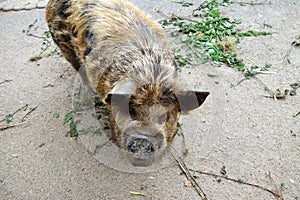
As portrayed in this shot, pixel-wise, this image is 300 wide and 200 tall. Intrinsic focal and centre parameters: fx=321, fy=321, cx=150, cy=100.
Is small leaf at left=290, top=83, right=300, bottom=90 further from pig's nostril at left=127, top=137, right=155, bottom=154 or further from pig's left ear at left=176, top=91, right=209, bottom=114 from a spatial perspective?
pig's nostril at left=127, top=137, right=155, bottom=154

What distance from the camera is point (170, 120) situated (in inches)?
111

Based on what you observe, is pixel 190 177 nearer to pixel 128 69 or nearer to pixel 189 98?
pixel 189 98

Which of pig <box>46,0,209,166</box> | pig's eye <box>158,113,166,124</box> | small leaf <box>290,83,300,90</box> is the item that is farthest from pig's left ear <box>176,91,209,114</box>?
small leaf <box>290,83,300,90</box>

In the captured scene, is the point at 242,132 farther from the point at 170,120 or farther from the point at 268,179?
the point at 170,120

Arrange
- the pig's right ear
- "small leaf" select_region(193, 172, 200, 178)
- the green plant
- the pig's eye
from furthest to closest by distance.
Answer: the green plant < "small leaf" select_region(193, 172, 200, 178) < the pig's eye < the pig's right ear

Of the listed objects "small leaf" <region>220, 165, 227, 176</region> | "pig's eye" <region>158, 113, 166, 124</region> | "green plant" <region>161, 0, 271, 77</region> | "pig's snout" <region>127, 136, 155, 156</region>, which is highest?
"pig's eye" <region>158, 113, 166, 124</region>

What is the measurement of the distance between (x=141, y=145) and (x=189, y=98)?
1.83 ft

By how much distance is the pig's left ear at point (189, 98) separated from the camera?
8.59 ft

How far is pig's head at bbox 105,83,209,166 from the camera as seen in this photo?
8.57 feet

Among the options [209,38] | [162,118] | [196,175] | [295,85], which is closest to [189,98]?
[162,118]

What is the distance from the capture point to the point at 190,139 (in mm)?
3562

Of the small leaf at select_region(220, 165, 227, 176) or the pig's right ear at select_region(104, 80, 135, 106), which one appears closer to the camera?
the pig's right ear at select_region(104, 80, 135, 106)

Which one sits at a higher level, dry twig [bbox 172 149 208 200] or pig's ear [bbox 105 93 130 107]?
pig's ear [bbox 105 93 130 107]

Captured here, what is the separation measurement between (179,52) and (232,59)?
2.53ft
